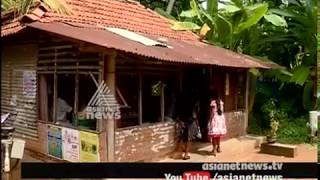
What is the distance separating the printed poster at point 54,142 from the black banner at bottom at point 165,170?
9cm

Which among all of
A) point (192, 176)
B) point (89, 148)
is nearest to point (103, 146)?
→ point (89, 148)

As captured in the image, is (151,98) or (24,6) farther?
(151,98)

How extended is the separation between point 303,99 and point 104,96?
37.3 inches

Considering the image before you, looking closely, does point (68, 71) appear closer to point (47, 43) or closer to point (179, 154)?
point (47, 43)

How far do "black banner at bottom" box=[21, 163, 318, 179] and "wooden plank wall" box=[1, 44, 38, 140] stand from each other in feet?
0.72

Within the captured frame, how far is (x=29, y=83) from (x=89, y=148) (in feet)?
1.51

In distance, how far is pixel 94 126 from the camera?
2.18 m

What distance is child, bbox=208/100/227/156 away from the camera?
2.34 metres

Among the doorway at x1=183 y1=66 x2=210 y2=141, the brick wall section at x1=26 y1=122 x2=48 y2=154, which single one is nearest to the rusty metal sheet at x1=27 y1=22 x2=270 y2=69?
the doorway at x1=183 y1=66 x2=210 y2=141

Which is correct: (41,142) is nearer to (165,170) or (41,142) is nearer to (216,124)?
(165,170)

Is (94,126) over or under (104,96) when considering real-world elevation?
under

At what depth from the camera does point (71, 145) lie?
7.19 feet

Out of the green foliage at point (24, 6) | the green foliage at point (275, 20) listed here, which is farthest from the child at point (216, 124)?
the green foliage at point (24, 6)

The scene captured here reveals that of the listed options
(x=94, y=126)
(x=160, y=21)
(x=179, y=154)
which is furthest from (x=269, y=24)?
(x=94, y=126)
